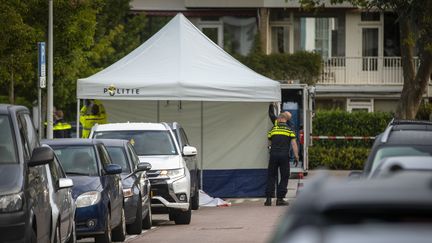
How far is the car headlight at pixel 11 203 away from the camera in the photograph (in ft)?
34.2

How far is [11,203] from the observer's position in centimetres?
1049

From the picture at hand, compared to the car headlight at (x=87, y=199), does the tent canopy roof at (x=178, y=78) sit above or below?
above

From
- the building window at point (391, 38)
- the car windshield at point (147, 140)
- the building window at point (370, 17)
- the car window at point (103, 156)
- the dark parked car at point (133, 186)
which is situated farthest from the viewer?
the building window at point (391, 38)

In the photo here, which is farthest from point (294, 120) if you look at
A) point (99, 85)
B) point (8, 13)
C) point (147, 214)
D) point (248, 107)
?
point (147, 214)

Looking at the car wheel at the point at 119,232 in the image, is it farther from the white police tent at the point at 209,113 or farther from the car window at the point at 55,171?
the white police tent at the point at 209,113

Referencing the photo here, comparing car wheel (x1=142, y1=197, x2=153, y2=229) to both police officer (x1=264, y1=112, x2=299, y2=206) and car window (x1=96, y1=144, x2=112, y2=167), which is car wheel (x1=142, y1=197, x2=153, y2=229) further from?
police officer (x1=264, y1=112, x2=299, y2=206)

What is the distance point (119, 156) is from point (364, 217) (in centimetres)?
1474

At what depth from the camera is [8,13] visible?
2362cm

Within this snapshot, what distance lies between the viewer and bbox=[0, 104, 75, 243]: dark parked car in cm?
1048

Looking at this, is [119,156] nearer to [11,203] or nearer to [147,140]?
[147,140]

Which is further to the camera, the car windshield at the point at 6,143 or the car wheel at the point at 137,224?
the car wheel at the point at 137,224

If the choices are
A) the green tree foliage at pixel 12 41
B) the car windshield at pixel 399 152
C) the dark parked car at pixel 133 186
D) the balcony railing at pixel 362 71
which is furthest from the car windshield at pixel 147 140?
the balcony railing at pixel 362 71

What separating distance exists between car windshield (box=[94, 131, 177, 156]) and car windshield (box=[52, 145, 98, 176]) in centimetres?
492

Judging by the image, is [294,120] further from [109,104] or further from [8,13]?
[8,13]
